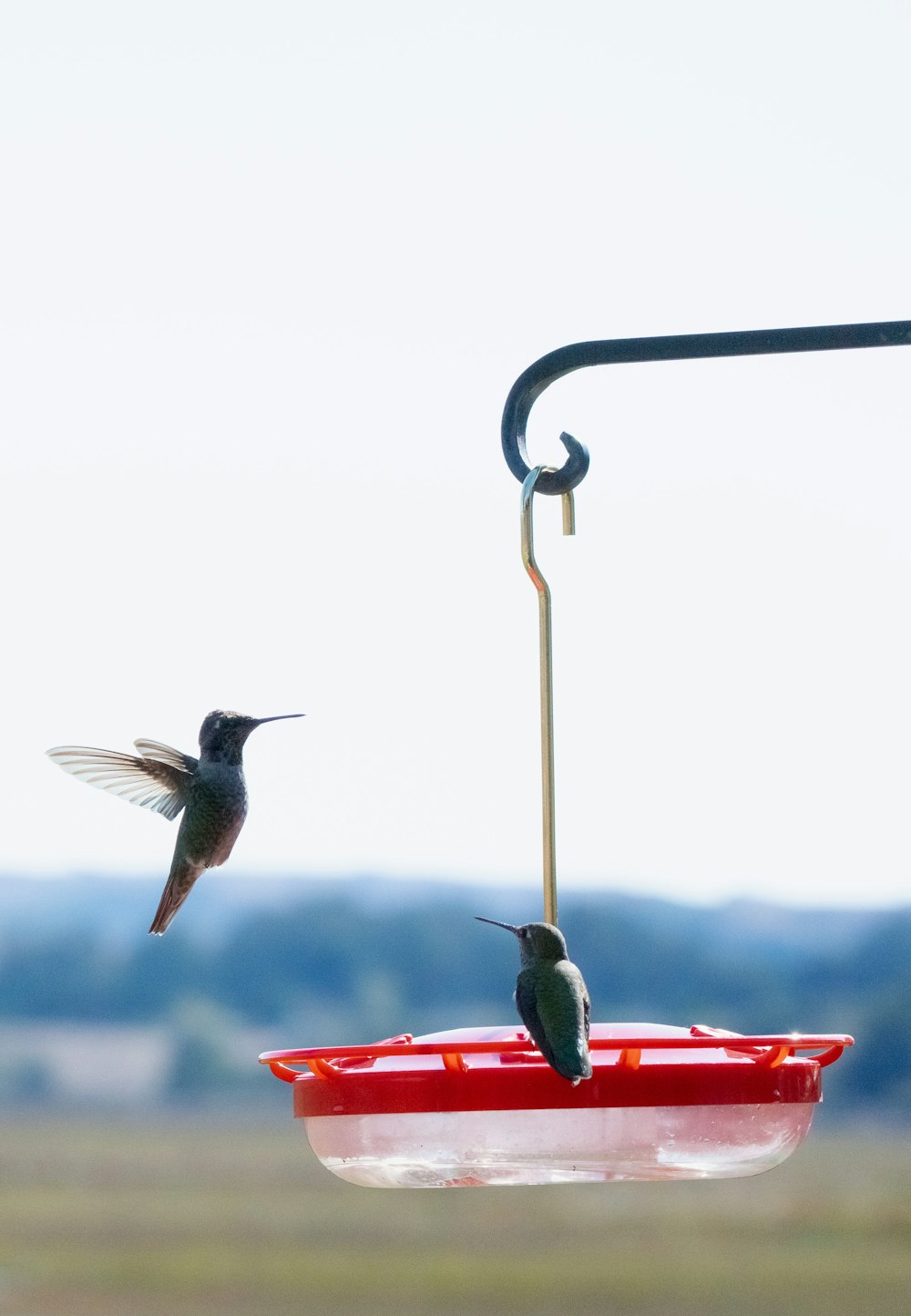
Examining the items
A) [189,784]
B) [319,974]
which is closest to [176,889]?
[189,784]

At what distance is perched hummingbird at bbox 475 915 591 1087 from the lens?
2.39 meters

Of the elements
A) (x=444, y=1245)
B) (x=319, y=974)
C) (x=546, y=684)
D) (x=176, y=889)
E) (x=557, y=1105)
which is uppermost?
(x=546, y=684)

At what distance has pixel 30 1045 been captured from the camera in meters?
105

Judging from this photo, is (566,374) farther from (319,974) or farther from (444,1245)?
(319,974)

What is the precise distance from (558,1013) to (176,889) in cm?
144

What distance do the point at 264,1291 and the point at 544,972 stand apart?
82.7 metres

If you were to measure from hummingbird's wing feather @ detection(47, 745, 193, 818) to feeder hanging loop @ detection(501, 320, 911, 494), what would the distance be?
1.20 m

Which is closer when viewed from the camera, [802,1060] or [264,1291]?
[802,1060]

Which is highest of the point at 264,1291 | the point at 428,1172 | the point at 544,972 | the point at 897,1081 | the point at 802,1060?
the point at 544,972

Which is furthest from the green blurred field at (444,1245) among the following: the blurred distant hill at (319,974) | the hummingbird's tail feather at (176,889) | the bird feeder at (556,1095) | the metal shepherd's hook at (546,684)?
the metal shepherd's hook at (546,684)

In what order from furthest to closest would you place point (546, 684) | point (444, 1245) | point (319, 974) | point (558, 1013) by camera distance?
point (319, 974), point (444, 1245), point (546, 684), point (558, 1013)

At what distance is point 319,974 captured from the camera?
4082 inches

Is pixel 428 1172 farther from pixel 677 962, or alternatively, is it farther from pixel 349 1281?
pixel 677 962

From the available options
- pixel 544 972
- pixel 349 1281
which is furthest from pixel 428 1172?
pixel 349 1281
